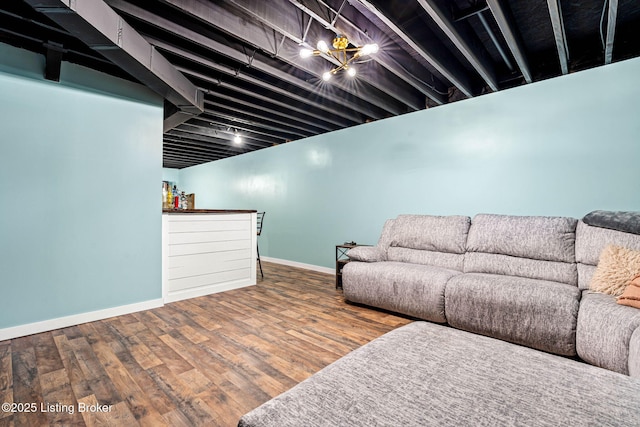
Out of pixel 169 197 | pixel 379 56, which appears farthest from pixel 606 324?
pixel 169 197

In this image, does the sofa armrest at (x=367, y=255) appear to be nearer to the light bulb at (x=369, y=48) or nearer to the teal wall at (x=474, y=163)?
the teal wall at (x=474, y=163)

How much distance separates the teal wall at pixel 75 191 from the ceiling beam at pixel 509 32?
3249 millimetres

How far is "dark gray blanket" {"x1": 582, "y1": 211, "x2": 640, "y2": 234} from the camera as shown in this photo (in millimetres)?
2137

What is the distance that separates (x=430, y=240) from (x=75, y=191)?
3.57 meters

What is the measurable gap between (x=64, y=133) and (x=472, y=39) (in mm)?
3908

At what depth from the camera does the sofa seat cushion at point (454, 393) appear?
27.7 inches

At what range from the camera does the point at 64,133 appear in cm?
258

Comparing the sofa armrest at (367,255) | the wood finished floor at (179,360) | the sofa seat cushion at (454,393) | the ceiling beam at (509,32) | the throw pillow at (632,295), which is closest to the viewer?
the sofa seat cushion at (454,393)

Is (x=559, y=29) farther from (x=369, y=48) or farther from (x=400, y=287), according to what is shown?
(x=400, y=287)

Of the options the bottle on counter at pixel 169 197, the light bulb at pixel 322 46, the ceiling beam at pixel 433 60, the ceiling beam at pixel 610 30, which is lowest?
the bottle on counter at pixel 169 197

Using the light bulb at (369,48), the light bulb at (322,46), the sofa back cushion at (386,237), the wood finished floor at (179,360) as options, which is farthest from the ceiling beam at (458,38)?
the wood finished floor at (179,360)

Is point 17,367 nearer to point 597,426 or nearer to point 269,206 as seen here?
point 597,426

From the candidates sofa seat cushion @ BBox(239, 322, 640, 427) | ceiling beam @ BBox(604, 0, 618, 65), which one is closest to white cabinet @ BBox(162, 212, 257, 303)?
sofa seat cushion @ BBox(239, 322, 640, 427)

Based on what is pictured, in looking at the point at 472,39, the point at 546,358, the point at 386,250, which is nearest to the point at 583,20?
the point at 472,39
